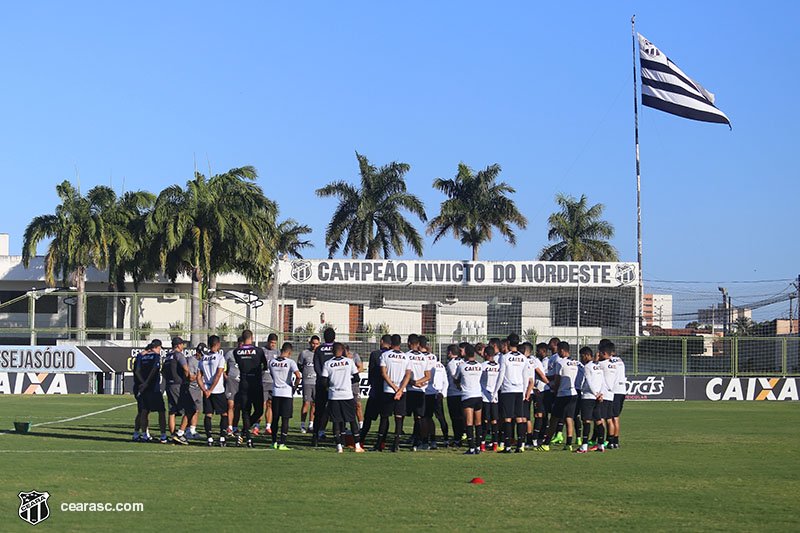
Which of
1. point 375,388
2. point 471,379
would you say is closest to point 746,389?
point 471,379

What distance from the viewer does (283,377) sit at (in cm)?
1950

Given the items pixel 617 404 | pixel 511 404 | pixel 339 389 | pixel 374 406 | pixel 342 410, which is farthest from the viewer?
pixel 617 404

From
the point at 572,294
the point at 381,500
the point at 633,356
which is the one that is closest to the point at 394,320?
the point at 572,294

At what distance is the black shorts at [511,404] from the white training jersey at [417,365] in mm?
1451

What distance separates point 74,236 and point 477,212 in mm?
25108

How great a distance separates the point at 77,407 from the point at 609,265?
37274 millimetres

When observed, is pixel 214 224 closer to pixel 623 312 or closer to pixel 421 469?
pixel 623 312

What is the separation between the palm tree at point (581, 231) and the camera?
7294cm

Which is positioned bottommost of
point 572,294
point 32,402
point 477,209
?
point 32,402

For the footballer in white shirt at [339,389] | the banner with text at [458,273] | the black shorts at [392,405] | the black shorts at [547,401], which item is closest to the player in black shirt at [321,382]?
the footballer in white shirt at [339,389]

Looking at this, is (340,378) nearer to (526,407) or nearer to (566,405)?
(526,407)

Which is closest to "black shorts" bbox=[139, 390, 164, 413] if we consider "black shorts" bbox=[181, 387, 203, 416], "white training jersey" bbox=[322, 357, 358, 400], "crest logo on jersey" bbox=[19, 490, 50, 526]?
"black shorts" bbox=[181, 387, 203, 416]

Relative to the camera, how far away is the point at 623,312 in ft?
205

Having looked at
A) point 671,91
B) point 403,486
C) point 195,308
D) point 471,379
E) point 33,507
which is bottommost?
point 403,486
